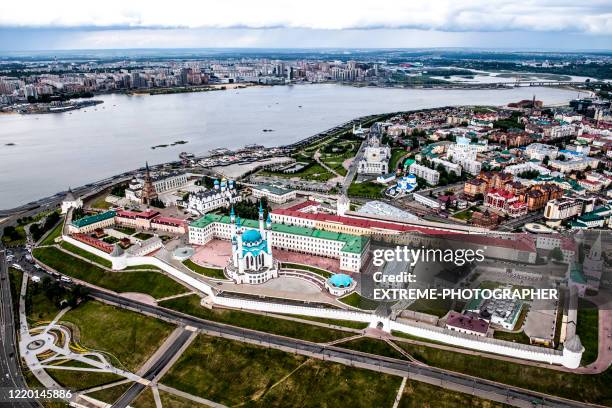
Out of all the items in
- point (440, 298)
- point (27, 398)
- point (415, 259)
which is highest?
point (415, 259)

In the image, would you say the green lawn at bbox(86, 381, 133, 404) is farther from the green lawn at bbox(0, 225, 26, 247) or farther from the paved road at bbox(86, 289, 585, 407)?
the green lawn at bbox(0, 225, 26, 247)

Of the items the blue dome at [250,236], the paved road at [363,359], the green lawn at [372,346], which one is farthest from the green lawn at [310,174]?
the green lawn at [372,346]

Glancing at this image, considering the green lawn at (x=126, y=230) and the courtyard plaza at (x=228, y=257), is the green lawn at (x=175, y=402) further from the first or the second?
the green lawn at (x=126, y=230)

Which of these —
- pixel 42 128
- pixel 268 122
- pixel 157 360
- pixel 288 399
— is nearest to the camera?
pixel 288 399

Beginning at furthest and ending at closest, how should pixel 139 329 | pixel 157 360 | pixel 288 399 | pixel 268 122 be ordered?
1. pixel 268 122
2. pixel 139 329
3. pixel 157 360
4. pixel 288 399

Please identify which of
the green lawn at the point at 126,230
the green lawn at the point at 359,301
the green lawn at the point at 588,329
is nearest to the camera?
the green lawn at the point at 588,329

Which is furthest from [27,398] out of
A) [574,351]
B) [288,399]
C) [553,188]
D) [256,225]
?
[553,188]

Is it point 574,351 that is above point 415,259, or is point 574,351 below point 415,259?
below

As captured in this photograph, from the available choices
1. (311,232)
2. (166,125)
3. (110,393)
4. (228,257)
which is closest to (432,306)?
(311,232)

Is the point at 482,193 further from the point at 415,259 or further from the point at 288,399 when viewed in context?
the point at 288,399
